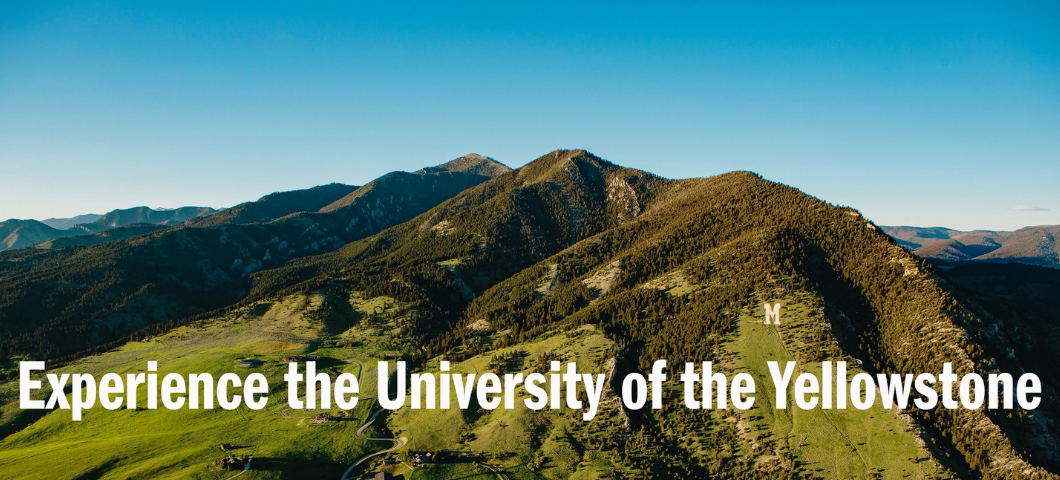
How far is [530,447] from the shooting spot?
109312 millimetres

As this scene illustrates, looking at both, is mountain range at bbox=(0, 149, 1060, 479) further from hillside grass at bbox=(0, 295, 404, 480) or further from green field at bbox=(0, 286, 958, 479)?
hillside grass at bbox=(0, 295, 404, 480)

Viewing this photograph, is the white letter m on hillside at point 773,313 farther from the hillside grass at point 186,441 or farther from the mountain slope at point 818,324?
the hillside grass at point 186,441

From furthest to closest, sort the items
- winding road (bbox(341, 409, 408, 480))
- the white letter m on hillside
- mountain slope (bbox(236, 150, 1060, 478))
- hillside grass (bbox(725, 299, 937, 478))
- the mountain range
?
the white letter m on hillside, mountain slope (bbox(236, 150, 1060, 478)), winding road (bbox(341, 409, 408, 480)), the mountain range, hillside grass (bbox(725, 299, 937, 478))

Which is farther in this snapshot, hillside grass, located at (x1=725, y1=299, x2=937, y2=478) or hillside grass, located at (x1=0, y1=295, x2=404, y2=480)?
hillside grass, located at (x1=0, y1=295, x2=404, y2=480)

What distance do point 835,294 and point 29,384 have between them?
255 m

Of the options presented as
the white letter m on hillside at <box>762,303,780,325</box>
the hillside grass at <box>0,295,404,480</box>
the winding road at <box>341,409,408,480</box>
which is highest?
the white letter m on hillside at <box>762,303,780,325</box>

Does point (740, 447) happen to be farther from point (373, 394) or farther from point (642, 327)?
point (373, 394)

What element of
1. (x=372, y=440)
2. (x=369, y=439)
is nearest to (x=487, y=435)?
(x=372, y=440)

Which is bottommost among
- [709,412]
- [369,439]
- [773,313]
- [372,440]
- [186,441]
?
[372,440]

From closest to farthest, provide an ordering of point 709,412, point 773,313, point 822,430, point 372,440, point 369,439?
point 822,430
point 372,440
point 369,439
point 709,412
point 773,313

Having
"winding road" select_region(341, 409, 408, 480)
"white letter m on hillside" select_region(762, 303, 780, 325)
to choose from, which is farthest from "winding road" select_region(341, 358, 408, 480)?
"white letter m on hillside" select_region(762, 303, 780, 325)

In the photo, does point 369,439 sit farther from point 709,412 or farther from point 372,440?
point 709,412

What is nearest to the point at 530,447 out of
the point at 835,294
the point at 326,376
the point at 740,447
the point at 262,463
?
the point at 740,447

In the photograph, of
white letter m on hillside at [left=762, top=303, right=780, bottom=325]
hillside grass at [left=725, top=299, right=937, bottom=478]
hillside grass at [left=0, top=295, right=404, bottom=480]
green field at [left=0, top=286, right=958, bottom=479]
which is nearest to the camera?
hillside grass at [left=725, top=299, right=937, bottom=478]
